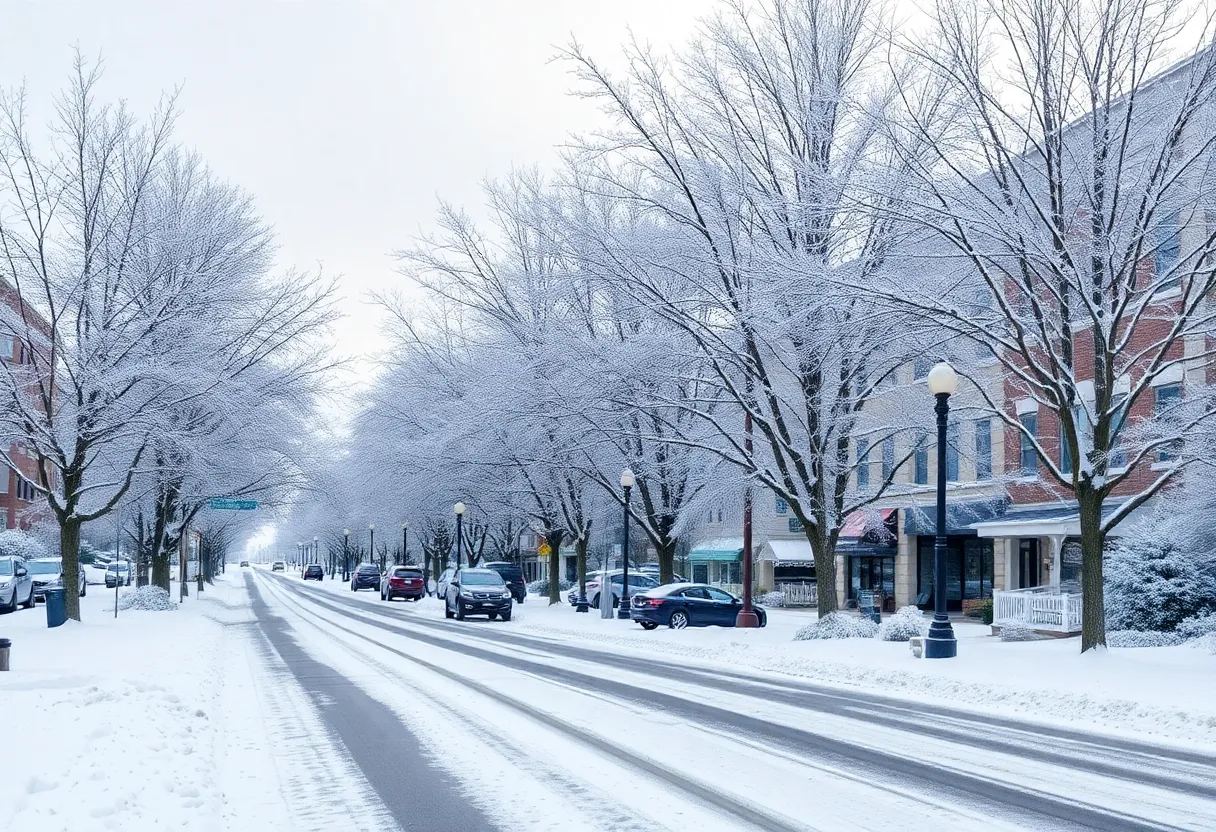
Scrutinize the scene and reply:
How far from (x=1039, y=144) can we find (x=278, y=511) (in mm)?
36718

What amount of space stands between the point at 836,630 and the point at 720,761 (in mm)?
14589

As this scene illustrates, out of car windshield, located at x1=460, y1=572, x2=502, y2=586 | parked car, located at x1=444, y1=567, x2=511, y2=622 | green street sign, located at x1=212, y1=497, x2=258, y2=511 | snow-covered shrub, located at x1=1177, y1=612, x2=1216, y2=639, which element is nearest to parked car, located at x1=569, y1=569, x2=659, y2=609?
car windshield, located at x1=460, y1=572, x2=502, y2=586

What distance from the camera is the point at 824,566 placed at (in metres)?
24.8

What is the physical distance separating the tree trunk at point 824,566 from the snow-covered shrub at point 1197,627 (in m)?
6.62

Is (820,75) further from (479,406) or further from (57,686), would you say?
(57,686)

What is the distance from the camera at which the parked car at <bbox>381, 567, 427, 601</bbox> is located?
186ft

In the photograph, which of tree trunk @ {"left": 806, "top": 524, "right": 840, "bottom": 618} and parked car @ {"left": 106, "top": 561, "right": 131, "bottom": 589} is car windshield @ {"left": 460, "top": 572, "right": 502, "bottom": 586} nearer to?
tree trunk @ {"left": 806, "top": 524, "right": 840, "bottom": 618}

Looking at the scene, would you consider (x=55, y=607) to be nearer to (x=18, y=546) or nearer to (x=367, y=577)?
(x=18, y=546)

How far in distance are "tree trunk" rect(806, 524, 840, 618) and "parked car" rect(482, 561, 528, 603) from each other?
2890 cm

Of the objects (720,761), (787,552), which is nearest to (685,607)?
(787,552)

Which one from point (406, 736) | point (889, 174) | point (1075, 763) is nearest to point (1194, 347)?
point (889, 174)

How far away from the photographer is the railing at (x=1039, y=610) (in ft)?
82.2

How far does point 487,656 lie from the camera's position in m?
21.7

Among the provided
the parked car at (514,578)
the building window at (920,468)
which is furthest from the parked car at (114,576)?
the building window at (920,468)
